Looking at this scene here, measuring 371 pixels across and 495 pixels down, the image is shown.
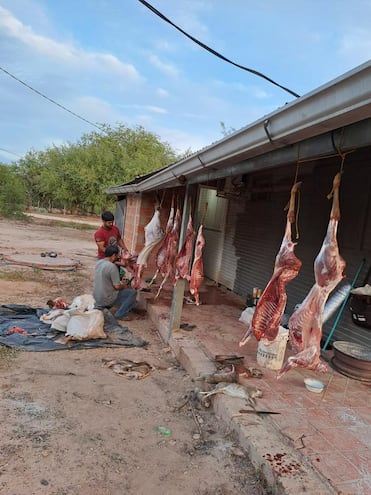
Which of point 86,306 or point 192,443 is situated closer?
point 192,443

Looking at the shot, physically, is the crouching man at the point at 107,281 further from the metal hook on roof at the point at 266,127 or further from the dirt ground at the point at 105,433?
the metal hook on roof at the point at 266,127

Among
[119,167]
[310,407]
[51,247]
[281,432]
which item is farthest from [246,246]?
[119,167]

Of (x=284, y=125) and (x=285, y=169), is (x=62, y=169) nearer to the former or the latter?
(x=285, y=169)

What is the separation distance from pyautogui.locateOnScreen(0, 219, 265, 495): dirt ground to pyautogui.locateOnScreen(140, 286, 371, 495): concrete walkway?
0.19 metres

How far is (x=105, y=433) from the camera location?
301 cm

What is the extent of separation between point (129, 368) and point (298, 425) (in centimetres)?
217

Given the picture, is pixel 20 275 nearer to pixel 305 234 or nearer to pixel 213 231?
pixel 213 231

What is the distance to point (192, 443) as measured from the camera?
9.79 ft

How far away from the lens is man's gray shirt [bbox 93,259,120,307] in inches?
233

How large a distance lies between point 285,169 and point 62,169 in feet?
109

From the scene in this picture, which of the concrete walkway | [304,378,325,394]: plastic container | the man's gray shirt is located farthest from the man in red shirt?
[304,378,325,394]: plastic container

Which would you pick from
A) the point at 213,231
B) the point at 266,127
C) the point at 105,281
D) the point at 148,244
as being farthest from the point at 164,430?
the point at 213,231

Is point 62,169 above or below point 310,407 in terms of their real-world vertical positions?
above

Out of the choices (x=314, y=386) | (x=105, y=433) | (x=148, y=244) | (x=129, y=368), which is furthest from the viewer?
(x=148, y=244)
